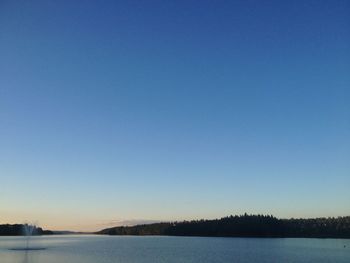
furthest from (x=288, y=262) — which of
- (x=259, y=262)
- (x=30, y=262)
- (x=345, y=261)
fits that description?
(x=30, y=262)

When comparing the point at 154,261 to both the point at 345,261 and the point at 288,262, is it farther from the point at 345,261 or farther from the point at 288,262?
the point at 345,261

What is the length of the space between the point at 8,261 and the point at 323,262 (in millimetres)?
49252

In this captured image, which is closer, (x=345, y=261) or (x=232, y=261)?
(x=232, y=261)

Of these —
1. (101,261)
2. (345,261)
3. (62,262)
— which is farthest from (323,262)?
(62,262)

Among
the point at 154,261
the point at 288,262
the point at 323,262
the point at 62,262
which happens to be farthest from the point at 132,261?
the point at 323,262

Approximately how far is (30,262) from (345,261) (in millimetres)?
50782

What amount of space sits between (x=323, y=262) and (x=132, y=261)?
30671 millimetres

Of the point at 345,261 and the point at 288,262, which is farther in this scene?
the point at 345,261

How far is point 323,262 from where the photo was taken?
78.2 meters

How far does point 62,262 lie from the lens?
241 feet

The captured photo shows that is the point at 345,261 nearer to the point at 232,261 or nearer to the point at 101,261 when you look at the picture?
the point at 232,261

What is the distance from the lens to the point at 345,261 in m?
81.0

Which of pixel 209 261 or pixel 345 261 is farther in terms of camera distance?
pixel 345 261

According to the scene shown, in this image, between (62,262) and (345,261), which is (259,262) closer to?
(345,261)
